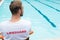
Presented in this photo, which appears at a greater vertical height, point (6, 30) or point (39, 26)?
point (6, 30)

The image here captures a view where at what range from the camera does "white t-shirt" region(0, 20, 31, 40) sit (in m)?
1.68

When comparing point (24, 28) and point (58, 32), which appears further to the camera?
A: point (58, 32)

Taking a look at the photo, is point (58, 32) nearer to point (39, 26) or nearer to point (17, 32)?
point (39, 26)

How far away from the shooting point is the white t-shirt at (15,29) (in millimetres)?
1682

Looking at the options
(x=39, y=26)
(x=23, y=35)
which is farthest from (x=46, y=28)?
(x=23, y=35)

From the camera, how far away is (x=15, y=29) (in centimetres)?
169

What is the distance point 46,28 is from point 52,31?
32 centimetres

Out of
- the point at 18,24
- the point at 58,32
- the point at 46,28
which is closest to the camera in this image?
the point at 18,24

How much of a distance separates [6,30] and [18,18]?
0.52ft

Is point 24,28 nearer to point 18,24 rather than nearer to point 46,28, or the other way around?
point 18,24

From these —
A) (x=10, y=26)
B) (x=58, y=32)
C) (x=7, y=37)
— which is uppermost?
(x=10, y=26)

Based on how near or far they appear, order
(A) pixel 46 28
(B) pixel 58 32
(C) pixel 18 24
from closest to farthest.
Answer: (C) pixel 18 24 → (B) pixel 58 32 → (A) pixel 46 28

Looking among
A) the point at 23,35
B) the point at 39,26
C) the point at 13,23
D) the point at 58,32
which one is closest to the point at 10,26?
the point at 13,23

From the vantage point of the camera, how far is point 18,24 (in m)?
1.68
